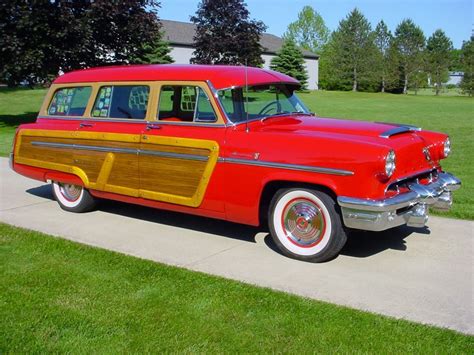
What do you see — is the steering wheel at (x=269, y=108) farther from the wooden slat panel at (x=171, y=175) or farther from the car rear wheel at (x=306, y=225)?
the car rear wheel at (x=306, y=225)

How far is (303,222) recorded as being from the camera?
16.7 feet

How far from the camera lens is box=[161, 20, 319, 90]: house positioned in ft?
198

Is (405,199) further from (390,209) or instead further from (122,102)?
(122,102)

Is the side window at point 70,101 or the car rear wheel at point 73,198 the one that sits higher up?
the side window at point 70,101

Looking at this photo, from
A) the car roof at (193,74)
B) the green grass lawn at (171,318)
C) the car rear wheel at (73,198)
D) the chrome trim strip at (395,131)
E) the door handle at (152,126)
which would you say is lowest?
the green grass lawn at (171,318)

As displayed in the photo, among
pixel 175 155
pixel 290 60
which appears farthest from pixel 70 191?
pixel 290 60

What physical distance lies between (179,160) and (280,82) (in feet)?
4.92

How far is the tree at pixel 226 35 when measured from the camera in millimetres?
44406

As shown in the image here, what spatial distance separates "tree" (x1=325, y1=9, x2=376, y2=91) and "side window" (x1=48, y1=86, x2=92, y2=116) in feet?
217

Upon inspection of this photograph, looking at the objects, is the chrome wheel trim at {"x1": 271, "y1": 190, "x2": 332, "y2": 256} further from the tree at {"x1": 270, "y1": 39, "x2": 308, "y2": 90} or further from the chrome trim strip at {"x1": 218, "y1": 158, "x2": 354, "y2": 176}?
the tree at {"x1": 270, "y1": 39, "x2": 308, "y2": 90}

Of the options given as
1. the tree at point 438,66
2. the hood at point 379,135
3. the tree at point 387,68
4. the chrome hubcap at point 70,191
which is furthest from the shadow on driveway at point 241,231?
the tree at point 438,66

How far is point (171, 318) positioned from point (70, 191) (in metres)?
3.76

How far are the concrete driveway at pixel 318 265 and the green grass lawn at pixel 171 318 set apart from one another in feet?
0.93

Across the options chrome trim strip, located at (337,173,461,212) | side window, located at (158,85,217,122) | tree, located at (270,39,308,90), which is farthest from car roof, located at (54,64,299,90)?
tree, located at (270,39,308,90)
